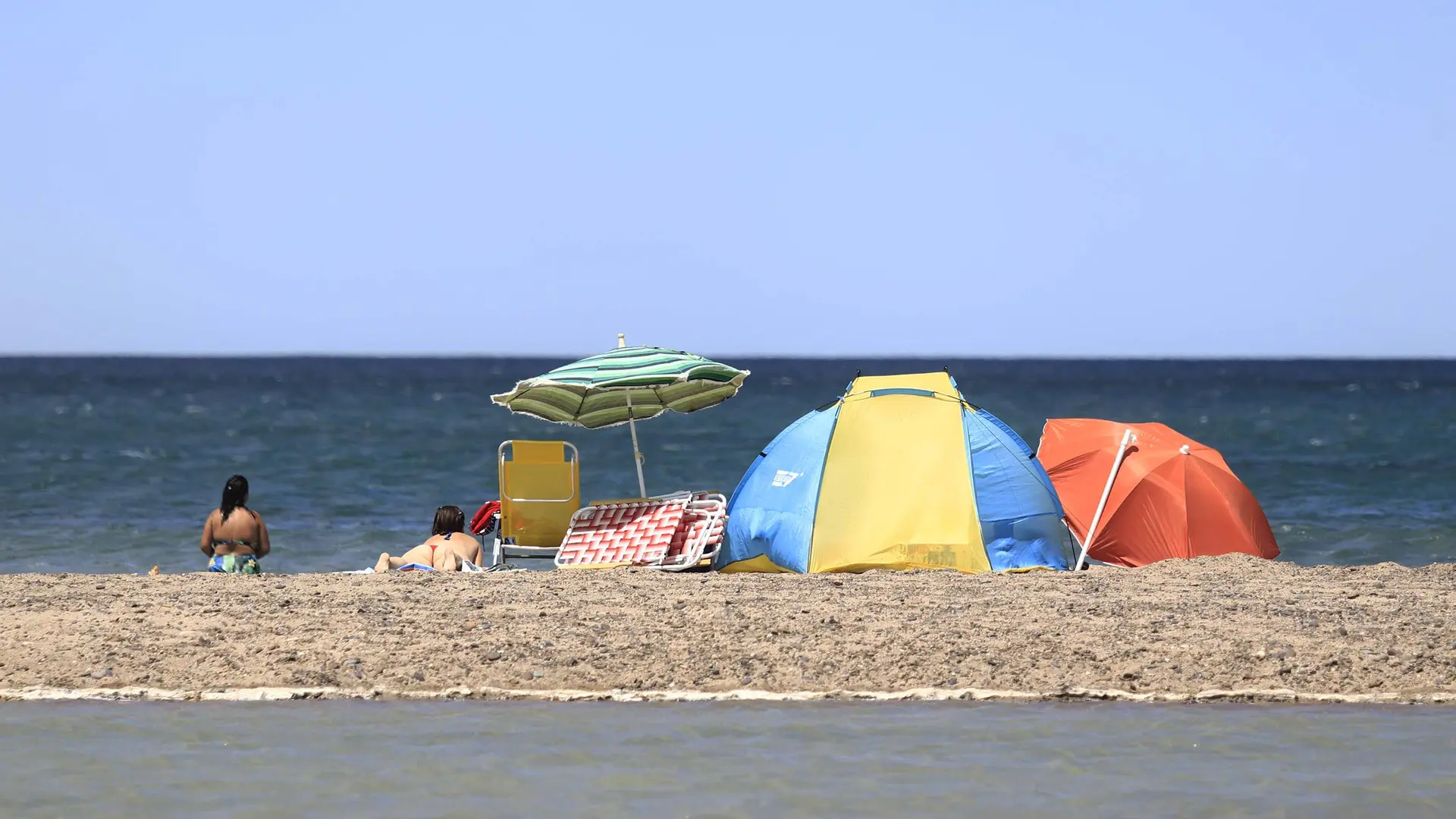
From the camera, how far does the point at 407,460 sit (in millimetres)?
31422

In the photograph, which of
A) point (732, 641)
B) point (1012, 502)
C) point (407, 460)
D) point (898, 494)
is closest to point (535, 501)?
point (898, 494)

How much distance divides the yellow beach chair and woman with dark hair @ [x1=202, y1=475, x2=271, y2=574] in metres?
2.08

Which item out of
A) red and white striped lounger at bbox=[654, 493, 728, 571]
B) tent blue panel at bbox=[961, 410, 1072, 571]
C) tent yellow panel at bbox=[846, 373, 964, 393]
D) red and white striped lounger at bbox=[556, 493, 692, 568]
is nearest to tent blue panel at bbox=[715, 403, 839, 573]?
red and white striped lounger at bbox=[654, 493, 728, 571]

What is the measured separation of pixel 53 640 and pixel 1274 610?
749 cm

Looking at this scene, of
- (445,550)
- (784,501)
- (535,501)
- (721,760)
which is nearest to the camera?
(721,760)

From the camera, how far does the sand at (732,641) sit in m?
7.79

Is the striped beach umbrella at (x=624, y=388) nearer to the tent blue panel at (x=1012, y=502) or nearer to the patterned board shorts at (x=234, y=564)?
the tent blue panel at (x=1012, y=502)

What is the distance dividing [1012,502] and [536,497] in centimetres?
417

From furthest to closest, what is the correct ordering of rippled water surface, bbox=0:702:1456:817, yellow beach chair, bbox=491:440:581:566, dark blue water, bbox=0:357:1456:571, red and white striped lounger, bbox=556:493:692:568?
dark blue water, bbox=0:357:1456:571 → yellow beach chair, bbox=491:440:581:566 → red and white striped lounger, bbox=556:493:692:568 → rippled water surface, bbox=0:702:1456:817

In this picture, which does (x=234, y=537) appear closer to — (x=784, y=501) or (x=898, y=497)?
(x=784, y=501)

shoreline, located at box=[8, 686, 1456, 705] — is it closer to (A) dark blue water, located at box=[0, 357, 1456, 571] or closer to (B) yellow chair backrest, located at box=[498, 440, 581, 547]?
(B) yellow chair backrest, located at box=[498, 440, 581, 547]

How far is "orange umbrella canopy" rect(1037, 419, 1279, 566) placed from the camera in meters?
12.2

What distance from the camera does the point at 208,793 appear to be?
6180mm

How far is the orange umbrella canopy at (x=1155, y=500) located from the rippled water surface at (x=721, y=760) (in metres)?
4.73
